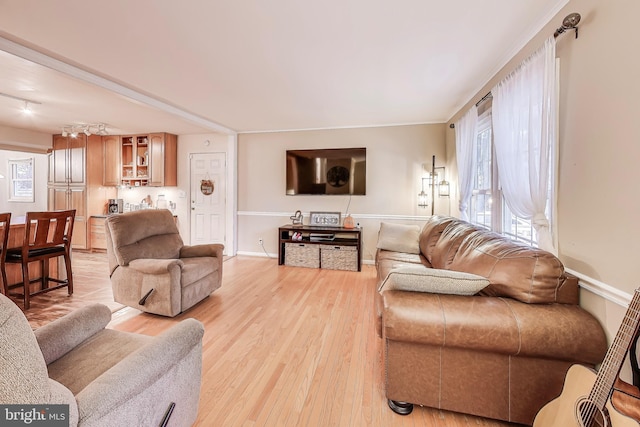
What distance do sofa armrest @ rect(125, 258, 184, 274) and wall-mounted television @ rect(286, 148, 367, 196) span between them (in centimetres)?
270

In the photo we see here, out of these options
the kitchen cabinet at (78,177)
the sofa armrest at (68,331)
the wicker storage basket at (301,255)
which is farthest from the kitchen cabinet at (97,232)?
the sofa armrest at (68,331)

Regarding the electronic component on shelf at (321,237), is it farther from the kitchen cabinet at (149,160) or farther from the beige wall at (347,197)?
the kitchen cabinet at (149,160)

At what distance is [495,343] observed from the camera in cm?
131

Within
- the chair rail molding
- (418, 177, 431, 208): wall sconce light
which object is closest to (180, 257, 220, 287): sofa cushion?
the chair rail molding

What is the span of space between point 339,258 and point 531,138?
303 cm

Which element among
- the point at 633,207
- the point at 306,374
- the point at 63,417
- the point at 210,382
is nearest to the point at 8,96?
the point at 210,382

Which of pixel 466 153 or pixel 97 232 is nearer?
pixel 466 153

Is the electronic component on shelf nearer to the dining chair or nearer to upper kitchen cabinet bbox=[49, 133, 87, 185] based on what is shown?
the dining chair

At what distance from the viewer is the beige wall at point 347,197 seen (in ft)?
14.6

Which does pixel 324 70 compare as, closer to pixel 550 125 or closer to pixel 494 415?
pixel 550 125

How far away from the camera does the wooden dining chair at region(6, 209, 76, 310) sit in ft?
8.96

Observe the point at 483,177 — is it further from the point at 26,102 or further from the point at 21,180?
the point at 21,180

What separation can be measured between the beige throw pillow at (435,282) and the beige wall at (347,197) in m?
3.05

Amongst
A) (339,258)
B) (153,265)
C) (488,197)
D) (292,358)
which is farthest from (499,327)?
(339,258)
